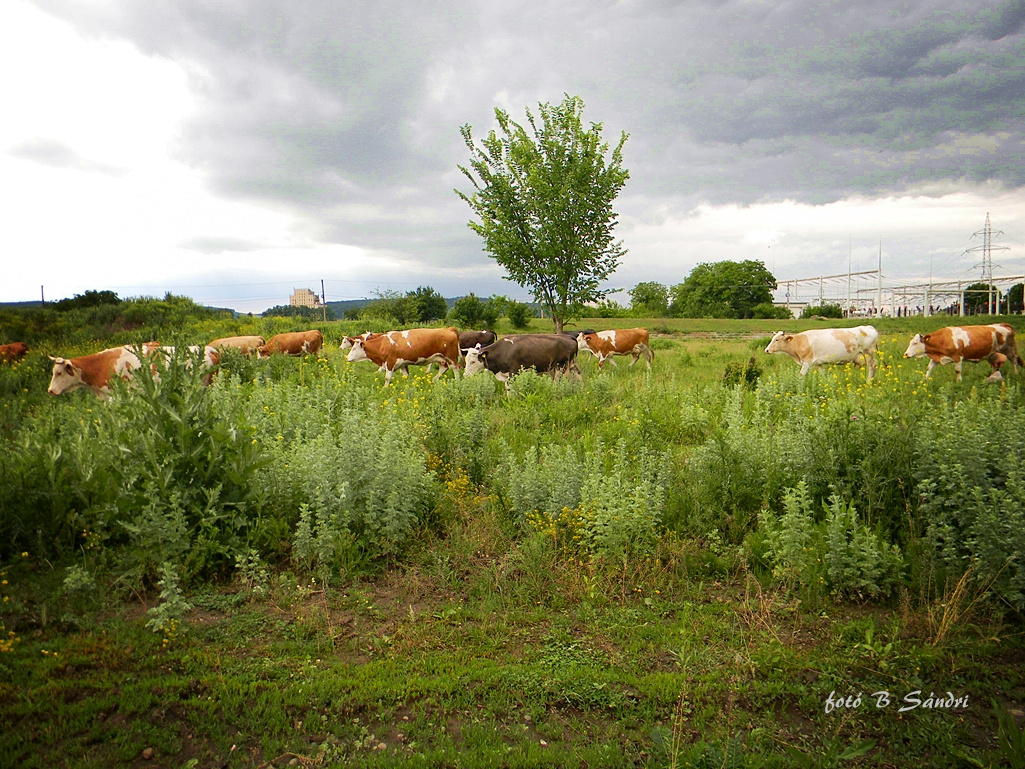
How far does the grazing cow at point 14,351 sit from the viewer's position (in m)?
14.4

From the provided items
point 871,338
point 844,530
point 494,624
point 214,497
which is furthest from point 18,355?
point 871,338

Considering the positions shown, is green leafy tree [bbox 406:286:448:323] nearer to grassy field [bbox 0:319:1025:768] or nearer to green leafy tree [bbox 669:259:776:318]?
grassy field [bbox 0:319:1025:768]

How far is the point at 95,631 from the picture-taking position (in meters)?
3.80

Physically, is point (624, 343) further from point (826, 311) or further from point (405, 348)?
point (826, 311)

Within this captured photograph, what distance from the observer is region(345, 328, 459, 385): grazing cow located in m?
17.6

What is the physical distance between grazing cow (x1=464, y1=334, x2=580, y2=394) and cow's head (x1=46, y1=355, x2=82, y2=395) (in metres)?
8.86

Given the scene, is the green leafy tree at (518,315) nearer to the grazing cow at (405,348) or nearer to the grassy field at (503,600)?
the grazing cow at (405,348)

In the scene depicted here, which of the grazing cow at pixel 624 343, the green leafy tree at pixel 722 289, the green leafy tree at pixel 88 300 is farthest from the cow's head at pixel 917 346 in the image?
the green leafy tree at pixel 722 289

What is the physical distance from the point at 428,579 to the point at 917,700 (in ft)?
11.3

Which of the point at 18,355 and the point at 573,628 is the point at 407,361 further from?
the point at 573,628

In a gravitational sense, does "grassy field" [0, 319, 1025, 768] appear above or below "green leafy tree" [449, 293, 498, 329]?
below

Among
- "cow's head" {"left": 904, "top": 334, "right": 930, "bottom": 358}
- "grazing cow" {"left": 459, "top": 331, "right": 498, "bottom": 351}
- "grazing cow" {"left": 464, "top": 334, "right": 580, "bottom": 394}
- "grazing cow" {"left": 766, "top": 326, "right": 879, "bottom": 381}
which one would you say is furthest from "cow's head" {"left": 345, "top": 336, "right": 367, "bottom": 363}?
"cow's head" {"left": 904, "top": 334, "right": 930, "bottom": 358}

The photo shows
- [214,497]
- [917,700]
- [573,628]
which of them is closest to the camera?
[917,700]

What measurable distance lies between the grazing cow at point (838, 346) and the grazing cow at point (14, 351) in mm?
21059
